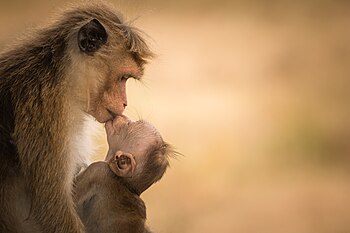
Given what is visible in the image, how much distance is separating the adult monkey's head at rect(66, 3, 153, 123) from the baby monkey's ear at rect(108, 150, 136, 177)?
219 millimetres

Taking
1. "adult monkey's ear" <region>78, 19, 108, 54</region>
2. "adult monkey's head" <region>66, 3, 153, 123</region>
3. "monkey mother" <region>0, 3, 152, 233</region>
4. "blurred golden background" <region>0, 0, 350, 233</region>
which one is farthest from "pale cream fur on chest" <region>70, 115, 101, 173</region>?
"blurred golden background" <region>0, 0, 350, 233</region>

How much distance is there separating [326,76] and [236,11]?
3.22 ft

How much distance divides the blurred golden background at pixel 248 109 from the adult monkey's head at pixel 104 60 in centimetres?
287

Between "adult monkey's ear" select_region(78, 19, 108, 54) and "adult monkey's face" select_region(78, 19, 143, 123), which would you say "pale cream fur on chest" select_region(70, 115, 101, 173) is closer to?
"adult monkey's face" select_region(78, 19, 143, 123)

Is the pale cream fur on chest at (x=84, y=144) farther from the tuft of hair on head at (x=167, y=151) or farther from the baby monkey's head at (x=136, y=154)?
the tuft of hair on head at (x=167, y=151)

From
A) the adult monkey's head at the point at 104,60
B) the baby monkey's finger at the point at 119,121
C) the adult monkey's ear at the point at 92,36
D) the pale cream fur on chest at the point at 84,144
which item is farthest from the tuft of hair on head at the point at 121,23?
the pale cream fur on chest at the point at 84,144

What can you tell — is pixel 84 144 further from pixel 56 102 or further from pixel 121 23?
pixel 121 23

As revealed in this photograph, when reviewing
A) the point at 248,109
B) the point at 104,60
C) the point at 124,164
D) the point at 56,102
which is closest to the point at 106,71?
the point at 104,60

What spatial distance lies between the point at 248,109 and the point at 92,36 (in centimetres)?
386

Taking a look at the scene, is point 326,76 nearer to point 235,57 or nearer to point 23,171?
point 235,57

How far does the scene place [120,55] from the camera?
5074mm

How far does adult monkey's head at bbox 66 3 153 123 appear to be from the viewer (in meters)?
4.94

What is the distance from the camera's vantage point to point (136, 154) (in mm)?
4980

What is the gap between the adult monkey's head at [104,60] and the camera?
494 centimetres
